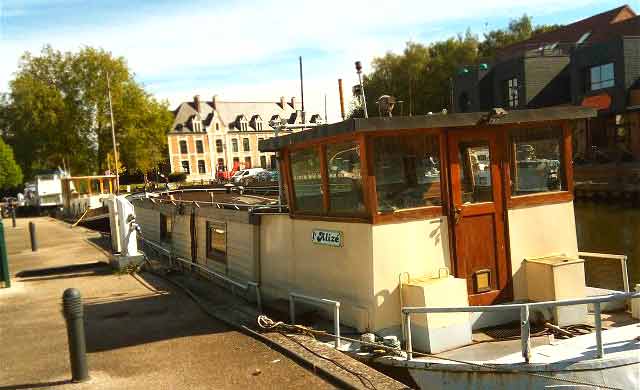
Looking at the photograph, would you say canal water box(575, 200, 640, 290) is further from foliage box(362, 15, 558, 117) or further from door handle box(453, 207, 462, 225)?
foliage box(362, 15, 558, 117)

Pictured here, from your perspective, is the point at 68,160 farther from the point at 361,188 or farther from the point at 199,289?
the point at 361,188

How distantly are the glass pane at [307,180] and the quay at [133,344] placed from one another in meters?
2.00

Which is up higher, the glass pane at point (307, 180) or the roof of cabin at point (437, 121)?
the roof of cabin at point (437, 121)

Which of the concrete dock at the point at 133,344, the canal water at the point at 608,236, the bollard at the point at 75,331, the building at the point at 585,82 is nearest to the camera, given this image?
the bollard at the point at 75,331

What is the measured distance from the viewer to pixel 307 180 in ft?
25.7

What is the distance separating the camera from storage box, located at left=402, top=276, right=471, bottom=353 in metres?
6.41

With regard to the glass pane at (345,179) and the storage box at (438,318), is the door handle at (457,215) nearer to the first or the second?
the storage box at (438,318)

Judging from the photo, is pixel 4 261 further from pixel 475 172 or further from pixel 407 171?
pixel 475 172

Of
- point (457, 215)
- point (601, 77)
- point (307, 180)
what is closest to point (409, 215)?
point (457, 215)

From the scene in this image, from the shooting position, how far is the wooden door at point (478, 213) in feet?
23.3

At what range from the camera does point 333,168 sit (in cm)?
726

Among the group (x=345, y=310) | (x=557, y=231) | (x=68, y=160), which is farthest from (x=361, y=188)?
(x=68, y=160)

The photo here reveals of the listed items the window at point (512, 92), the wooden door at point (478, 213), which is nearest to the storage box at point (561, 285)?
the wooden door at point (478, 213)

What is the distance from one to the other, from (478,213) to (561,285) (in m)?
1.37
